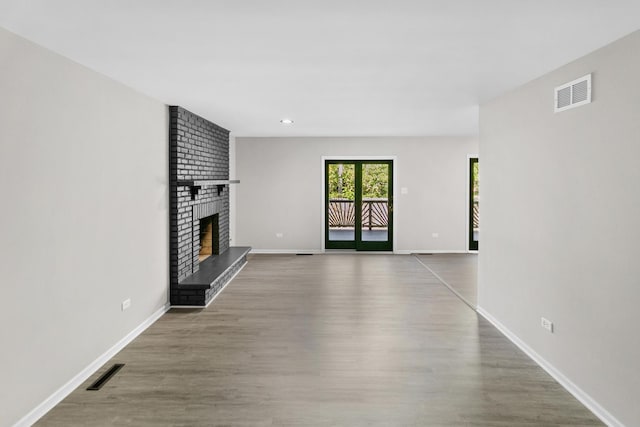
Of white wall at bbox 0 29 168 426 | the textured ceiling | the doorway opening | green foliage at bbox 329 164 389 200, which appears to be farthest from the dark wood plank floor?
the doorway opening

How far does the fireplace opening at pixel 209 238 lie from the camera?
7086 mm

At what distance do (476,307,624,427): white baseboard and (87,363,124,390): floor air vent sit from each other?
3421mm

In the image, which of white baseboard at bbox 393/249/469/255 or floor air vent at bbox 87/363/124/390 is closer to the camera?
floor air vent at bbox 87/363/124/390

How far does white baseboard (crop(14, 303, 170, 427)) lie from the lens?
8.64 feet

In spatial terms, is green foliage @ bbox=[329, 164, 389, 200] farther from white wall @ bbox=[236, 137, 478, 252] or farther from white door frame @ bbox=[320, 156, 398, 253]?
white wall @ bbox=[236, 137, 478, 252]

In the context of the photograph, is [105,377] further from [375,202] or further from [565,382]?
[375,202]

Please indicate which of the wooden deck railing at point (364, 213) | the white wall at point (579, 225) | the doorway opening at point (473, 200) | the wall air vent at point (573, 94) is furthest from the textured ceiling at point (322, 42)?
the doorway opening at point (473, 200)

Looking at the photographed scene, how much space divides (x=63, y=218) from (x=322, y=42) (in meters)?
2.17

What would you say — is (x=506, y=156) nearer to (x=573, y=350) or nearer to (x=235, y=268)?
(x=573, y=350)

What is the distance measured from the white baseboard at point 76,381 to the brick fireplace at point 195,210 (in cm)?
82

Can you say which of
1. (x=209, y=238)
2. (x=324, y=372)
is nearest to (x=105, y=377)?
(x=324, y=372)

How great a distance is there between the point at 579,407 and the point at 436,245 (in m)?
6.27

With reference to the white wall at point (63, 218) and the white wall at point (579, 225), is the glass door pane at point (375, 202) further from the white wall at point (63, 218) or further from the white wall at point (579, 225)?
the white wall at point (63, 218)

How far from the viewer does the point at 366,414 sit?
2.72 metres
